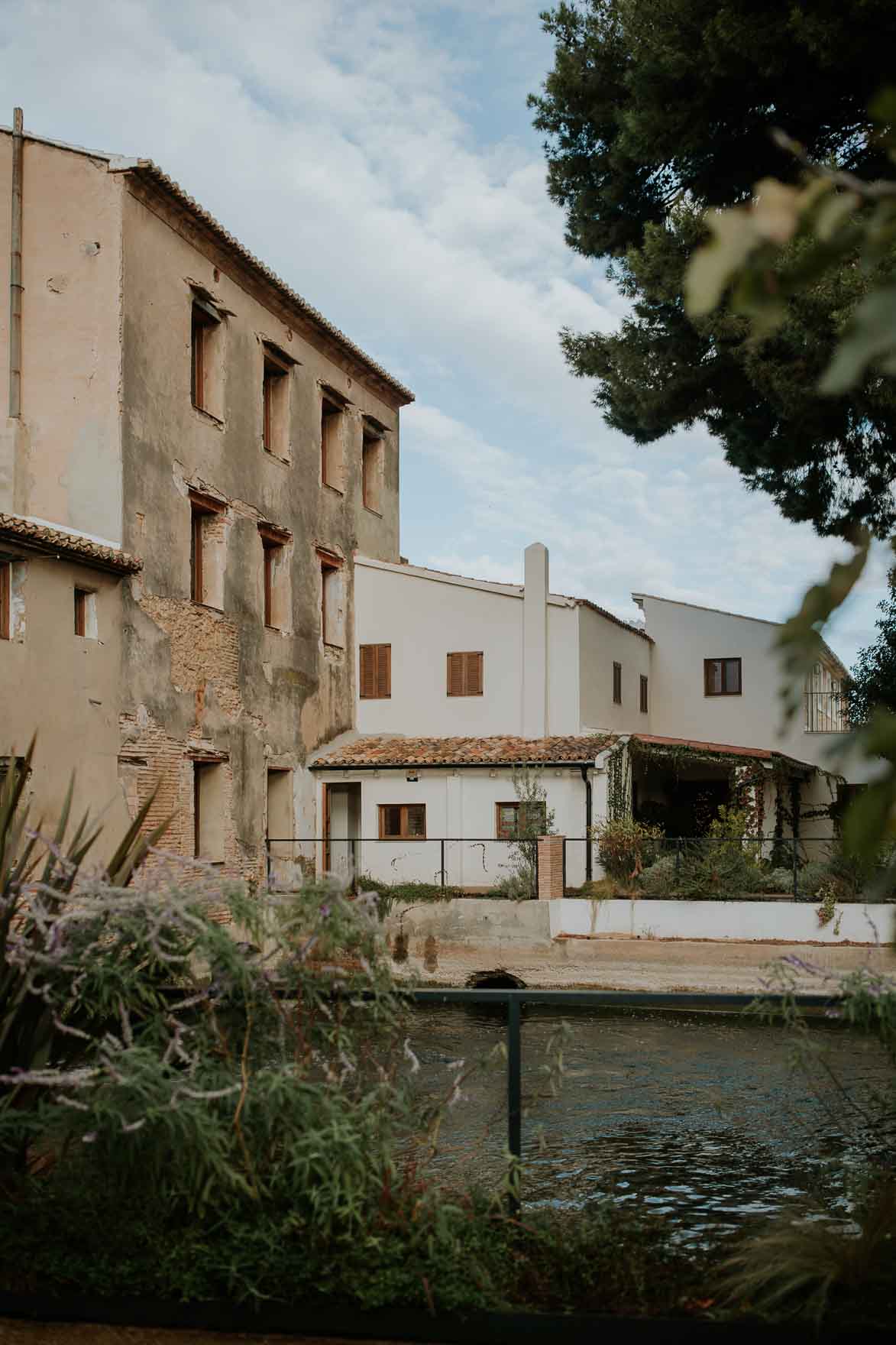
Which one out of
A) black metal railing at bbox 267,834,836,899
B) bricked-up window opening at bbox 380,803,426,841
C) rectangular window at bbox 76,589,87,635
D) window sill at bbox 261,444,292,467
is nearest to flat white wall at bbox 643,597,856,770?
black metal railing at bbox 267,834,836,899

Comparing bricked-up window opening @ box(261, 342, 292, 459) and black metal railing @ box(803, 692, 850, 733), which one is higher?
bricked-up window opening @ box(261, 342, 292, 459)

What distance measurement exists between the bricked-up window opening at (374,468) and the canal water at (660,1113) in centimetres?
1427

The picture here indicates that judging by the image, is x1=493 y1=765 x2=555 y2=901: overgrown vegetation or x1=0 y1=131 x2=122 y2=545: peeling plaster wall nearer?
x1=0 y1=131 x2=122 y2=545: peeling plaster wall

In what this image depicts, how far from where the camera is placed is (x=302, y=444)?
24.3 metres

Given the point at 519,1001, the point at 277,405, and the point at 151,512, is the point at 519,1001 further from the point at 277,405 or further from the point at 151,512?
the point at 277,405

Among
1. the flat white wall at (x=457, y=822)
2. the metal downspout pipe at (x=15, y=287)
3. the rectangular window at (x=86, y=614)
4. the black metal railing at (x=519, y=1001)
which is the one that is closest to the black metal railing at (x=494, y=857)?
the flat white wall at (x=457, y=822)

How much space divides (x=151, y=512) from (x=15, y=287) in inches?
148

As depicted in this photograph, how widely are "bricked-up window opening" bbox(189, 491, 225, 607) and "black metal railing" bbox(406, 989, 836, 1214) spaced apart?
55.3 ft

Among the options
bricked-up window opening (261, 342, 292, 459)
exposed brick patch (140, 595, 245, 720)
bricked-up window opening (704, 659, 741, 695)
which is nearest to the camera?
exposed brick patch (140, 595, 245, 720)

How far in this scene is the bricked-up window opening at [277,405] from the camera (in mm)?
23500

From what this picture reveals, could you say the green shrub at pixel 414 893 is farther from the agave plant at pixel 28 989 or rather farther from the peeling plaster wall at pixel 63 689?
the agave plant at pixel 28 989

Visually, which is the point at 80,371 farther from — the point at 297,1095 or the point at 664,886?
the point at 297,1095

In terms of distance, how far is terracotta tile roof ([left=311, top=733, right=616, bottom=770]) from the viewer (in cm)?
2270

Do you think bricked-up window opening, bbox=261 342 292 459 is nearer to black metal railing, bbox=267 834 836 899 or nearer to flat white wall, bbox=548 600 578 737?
flat white wall, bbox=548 600 578 737
